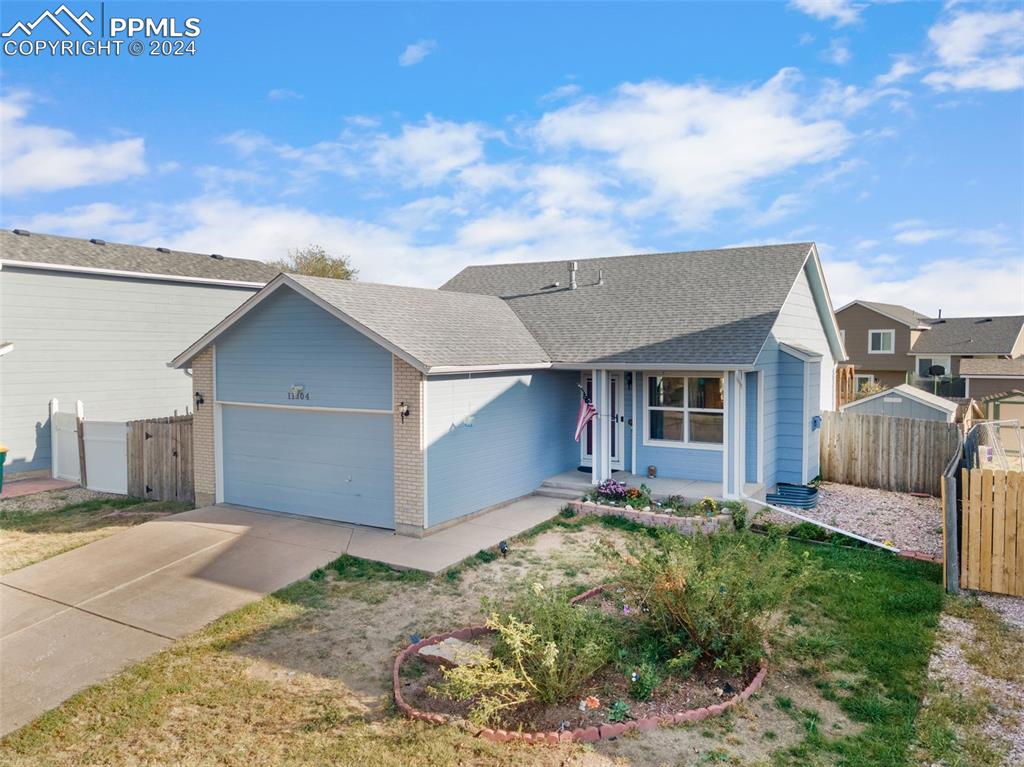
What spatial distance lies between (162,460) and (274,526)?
4399mm

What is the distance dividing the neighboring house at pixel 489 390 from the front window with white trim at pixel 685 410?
3 cm

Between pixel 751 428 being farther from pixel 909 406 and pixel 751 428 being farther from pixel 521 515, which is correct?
pixel 909 406

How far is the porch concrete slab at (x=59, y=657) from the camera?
6094 mm

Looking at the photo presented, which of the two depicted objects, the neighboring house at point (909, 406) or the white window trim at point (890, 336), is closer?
the neighboring house at point (909, 406)

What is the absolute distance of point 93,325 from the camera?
1808cm

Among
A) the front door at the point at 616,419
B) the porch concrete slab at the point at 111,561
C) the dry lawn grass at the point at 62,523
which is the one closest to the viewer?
the porch concrete slab at the point at 111,561

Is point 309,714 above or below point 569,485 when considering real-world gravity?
below

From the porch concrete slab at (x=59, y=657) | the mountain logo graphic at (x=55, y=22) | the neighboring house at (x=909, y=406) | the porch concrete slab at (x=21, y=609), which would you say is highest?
the mountain logo graphic at (x=55, y=22)

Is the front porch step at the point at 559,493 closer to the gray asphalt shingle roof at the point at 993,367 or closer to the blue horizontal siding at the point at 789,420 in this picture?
the blue horizontal siding at the point at 789,420

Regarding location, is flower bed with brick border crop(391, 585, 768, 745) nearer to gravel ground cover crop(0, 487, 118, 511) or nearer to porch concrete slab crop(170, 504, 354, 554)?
porch concrete slab crop(170, 504, 354, 554)

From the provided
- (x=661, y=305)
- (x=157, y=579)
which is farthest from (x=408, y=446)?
(x=661, y=305)

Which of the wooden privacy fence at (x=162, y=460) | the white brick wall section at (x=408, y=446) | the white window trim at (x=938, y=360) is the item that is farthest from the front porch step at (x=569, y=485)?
the white window trim at (x=938, y=360)

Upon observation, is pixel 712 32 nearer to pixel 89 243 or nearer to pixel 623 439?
pixel 623 439

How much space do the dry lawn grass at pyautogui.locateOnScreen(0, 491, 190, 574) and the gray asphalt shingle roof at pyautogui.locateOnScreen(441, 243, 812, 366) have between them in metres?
9.10
